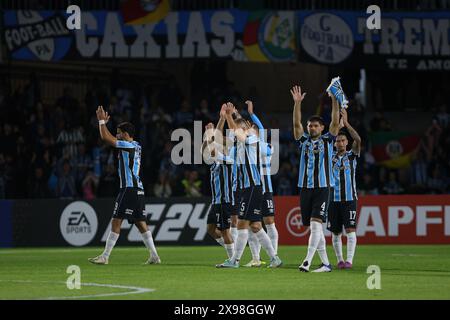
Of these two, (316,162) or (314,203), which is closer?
(314,203)

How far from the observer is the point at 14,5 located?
29.2 m

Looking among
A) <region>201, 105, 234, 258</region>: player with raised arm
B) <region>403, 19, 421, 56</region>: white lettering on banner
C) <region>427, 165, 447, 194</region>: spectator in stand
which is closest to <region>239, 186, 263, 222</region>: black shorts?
<region>201, 105, 234, 258</region>: player with raised arm

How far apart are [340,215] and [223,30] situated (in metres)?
12.1

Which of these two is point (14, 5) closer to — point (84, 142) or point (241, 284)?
point (84, 142)

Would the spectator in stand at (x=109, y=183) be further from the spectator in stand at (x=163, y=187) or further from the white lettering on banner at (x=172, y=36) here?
the white lettering on banner at (x=172, y=36)

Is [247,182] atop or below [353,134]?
below

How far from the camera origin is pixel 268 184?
1802cm

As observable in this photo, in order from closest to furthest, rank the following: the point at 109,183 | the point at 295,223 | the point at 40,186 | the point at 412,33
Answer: the point at 295,223 < the point at 109,183 < the point at 40,186 < the point at 412,33

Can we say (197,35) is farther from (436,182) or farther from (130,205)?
(130,205)

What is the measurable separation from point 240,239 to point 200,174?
37.6ft

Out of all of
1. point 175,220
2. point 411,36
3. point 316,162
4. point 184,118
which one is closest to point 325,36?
point 411,36

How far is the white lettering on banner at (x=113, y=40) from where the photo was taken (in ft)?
92.9

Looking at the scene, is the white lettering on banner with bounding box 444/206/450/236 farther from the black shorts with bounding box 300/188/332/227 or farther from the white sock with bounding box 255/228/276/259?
the black shorts with bounding box 300/188/332/227

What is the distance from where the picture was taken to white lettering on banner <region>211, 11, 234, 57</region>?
28.4 m
